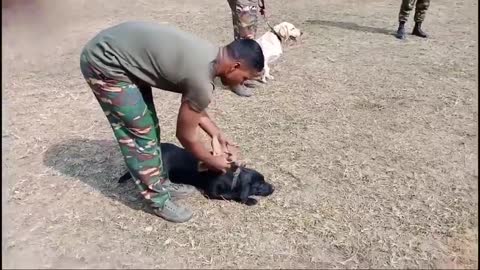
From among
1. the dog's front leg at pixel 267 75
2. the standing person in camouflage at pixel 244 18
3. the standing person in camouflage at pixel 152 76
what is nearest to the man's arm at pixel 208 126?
the standing person in camouflage at pixel 152 76

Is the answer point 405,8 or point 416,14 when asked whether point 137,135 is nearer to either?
point 405,8

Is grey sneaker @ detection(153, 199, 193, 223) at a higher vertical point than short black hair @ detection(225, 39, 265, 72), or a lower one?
lower

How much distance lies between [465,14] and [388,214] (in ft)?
17.5

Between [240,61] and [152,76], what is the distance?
0.50 m

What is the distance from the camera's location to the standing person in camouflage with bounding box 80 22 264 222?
8.09ft

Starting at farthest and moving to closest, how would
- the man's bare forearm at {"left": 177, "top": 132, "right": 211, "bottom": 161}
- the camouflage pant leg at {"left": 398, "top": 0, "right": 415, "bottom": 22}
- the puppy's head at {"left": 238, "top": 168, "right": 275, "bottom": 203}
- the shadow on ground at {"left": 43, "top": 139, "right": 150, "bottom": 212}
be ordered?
the camouflage pant leg at {"left": 398, "top": 0, "right": 415, "bottom": 22} < the shadow on ground at {"left": 43, "top": 139, "right": 150, "bottom": 212} < the puppy's head at {"left": 238, "top": 168, "right": 275, "bottom": 203} < the man's bare forearm at {"left": 177, "top": 132, "right": 211, "bottom": 161}

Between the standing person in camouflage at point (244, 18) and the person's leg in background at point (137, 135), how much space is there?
1991 millimetres

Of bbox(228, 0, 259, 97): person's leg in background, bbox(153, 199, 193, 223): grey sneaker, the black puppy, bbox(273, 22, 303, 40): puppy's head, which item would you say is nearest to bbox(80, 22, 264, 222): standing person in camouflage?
bbox(153, 199, 193, 223): grey sneaker

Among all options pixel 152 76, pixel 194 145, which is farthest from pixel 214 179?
pixel 152 76

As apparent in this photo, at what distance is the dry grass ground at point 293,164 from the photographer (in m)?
2.88

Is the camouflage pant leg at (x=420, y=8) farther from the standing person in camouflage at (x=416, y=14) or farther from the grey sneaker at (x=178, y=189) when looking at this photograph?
the grey sneaker at (x=178, y=189)

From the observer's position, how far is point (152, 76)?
8.64ft

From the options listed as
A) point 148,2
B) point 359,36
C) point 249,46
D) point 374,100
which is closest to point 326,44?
point 359,36

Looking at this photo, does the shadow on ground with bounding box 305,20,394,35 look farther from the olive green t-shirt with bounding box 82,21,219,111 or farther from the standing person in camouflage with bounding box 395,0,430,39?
the olive green t-shirt with bounding box 82,21,219,111
